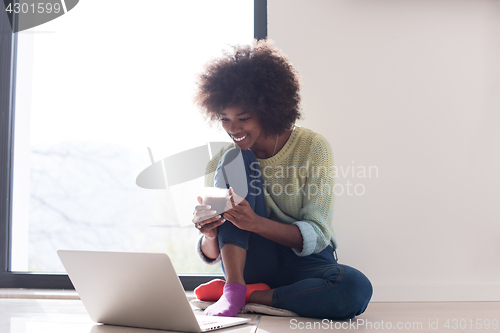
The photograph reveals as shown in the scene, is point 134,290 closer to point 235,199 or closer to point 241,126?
point 235,199

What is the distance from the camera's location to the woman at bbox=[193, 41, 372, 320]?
111 cm

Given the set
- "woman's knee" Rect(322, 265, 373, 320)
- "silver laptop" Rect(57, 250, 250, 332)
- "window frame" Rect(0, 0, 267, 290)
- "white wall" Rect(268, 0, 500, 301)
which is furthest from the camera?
"window frame" Rect(0, 0, 267, 290)

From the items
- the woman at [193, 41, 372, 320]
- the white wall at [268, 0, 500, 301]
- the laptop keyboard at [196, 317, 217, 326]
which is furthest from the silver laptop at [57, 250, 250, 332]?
the white wall at [268, 0, 500, 301]

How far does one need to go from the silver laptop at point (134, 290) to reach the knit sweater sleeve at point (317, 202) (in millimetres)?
401

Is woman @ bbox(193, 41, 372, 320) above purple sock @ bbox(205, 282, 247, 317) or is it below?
above

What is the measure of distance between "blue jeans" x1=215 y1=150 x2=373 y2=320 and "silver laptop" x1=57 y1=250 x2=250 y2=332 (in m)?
0.28

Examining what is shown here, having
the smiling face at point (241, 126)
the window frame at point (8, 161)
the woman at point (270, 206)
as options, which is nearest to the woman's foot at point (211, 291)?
the woman at point (270, 206)

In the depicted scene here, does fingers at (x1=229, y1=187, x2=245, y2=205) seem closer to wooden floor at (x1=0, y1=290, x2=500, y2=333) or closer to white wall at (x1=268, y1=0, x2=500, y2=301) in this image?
wooden floor at (x1=0, y1=290, x2=500, y2=333)

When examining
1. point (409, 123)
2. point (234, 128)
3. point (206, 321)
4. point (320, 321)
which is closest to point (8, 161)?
point (234, 128)

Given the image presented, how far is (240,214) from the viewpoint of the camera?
3.70ft

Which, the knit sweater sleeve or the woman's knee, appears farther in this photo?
the knit sweater sleeve

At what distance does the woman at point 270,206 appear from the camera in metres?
1.11

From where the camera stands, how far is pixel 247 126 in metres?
1.34

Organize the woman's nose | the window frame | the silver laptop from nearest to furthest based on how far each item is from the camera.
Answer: the silver laptop, the woman's nose, the window frame
